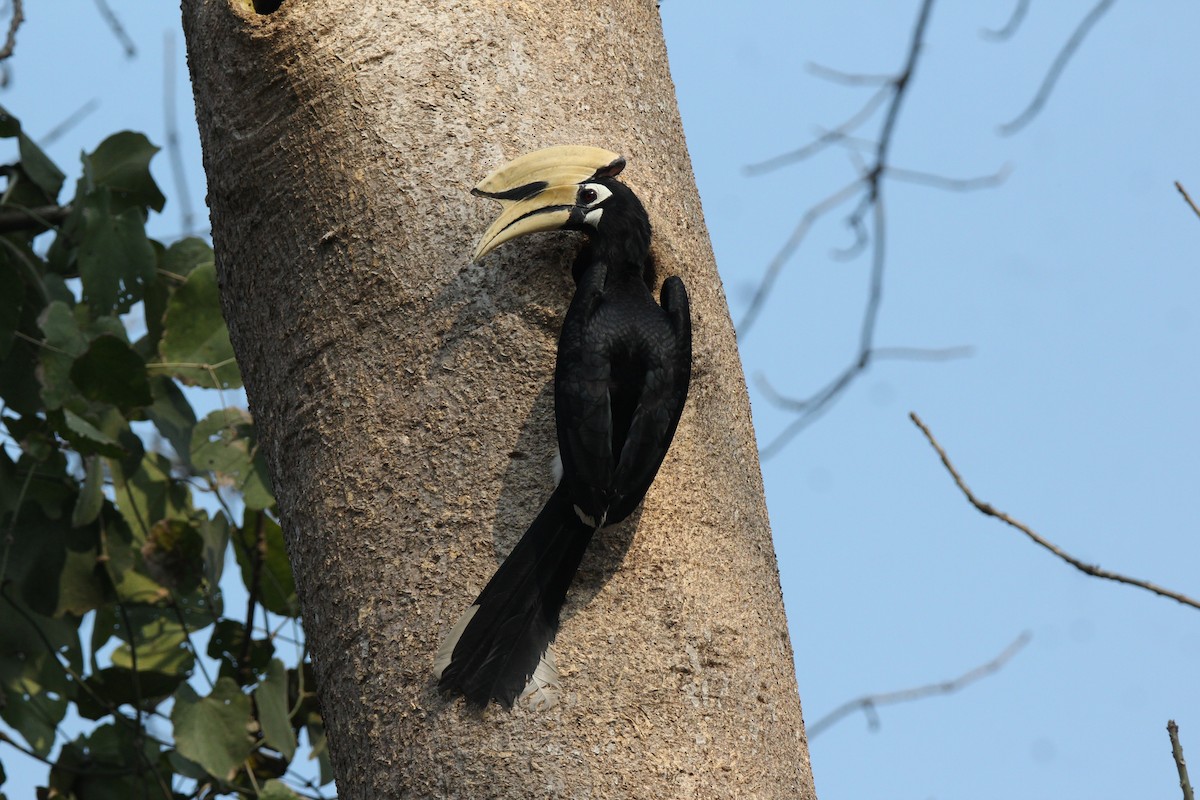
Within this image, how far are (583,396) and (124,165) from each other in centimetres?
155

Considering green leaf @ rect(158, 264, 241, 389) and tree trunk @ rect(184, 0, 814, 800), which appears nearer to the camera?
tree trunk @ rect(184, 0, 814, 800)

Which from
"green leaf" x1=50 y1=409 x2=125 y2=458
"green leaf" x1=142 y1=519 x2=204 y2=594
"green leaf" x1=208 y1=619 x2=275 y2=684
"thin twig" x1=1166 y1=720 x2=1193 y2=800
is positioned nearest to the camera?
"thin twig" x1=1166 y1=720 x2=1193 y2=800

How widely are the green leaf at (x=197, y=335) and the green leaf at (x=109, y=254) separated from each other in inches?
3.6

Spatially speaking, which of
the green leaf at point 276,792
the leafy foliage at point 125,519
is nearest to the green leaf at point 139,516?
the leafy foliage at point 125,519

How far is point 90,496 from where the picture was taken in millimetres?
2320

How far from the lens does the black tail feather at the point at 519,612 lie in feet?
4.24

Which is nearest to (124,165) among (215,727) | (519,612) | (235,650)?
(235,650)

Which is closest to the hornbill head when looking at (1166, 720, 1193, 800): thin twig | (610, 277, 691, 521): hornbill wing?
(610, 277, 691, 521): hornbill wing

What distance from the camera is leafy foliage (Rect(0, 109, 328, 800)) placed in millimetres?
2279

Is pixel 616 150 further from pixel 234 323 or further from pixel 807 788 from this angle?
pixel 807 788

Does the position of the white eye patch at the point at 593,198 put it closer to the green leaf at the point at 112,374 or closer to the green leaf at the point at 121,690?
the green leaf at the point at 112,374

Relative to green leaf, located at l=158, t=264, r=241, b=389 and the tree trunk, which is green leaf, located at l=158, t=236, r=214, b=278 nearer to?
green leaf, located at l=158, t=264, r=241, b=389

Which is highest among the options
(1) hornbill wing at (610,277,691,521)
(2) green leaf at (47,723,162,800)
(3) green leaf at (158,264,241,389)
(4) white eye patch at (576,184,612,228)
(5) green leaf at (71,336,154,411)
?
Answer: (4) white eye patch at (576,184,612,228)

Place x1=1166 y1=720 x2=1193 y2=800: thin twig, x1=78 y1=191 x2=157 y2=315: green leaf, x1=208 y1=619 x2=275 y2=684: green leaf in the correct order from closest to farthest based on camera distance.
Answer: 1. x1=1166 y1=720 x2=1193 y2=800: thin twig
2. x1=78 y1=191 x2=157 y2=315: green leaf
3. x1=208 y1=619 x2=275 y2=684: green leaf
